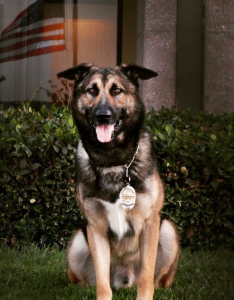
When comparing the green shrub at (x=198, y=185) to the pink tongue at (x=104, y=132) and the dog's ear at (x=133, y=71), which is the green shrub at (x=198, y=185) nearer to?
the dog's ear at (x=133, y=71)

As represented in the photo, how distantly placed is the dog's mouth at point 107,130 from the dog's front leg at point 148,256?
A: 1.99ft

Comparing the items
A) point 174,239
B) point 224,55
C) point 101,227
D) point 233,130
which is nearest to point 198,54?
point 224,55

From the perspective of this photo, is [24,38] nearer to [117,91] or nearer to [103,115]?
[117,91]

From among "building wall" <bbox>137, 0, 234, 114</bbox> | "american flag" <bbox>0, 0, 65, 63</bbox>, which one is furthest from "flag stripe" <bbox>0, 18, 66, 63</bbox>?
"building wall" <bbox>137, 0, 234, 114</bbox>

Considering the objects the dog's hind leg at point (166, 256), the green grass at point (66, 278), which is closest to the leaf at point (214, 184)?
the green grass at point (66, 278)

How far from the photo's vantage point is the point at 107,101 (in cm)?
400

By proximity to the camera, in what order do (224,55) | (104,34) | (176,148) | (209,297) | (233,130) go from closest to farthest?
(209,297)
(176,148)
(233,130)
(224,55)
(104,34)

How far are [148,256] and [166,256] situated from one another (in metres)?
0.51

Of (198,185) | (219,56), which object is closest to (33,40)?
(219,56)

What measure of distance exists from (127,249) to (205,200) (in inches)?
64.6

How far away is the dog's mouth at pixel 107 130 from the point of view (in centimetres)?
406

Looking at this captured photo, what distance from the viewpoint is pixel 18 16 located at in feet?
29.4

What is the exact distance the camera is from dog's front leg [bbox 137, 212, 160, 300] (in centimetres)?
409

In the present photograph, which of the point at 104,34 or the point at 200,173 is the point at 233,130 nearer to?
the point at 200,173
